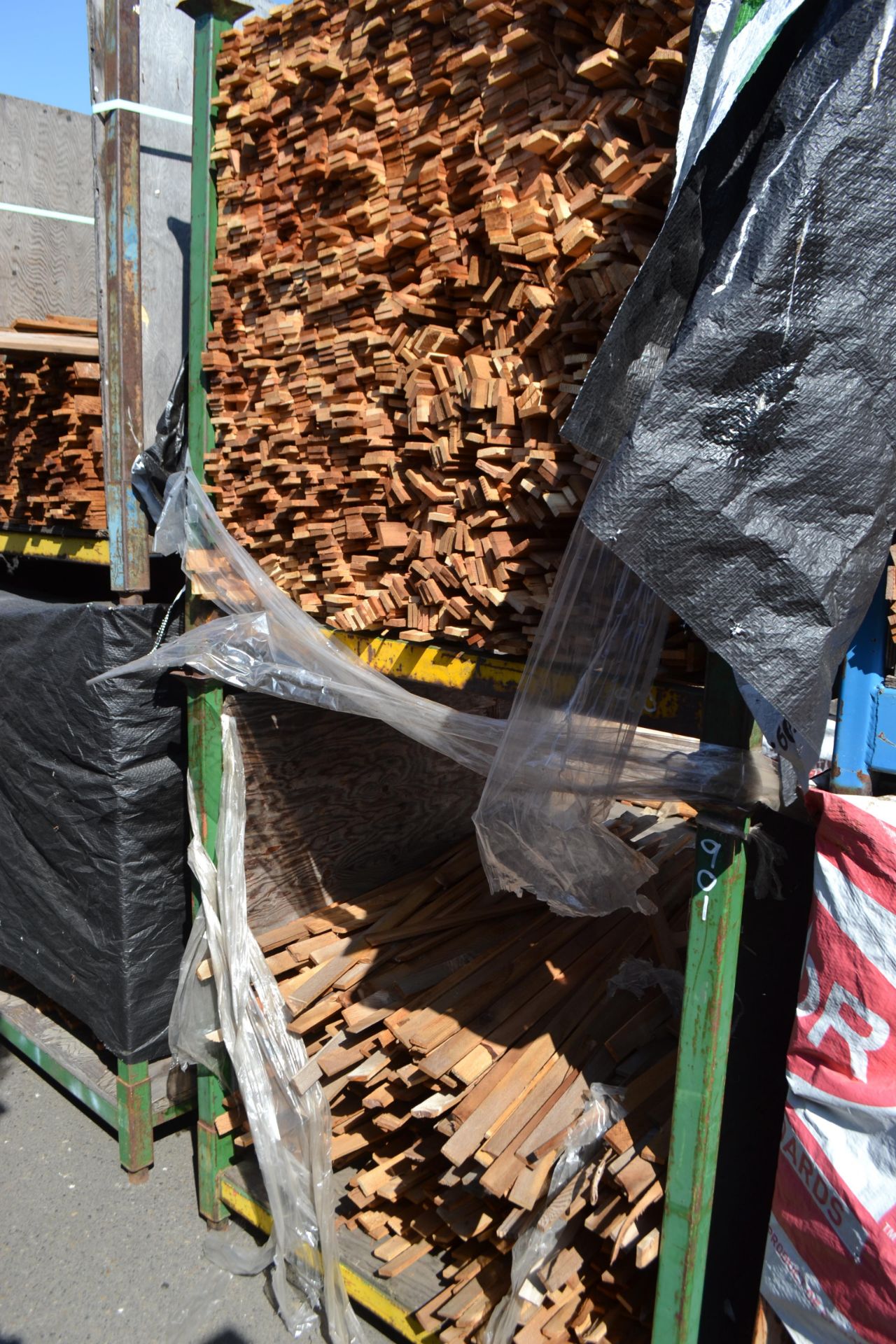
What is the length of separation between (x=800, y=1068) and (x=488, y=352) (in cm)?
217

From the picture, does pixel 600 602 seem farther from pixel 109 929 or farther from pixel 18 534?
pixel 18 534

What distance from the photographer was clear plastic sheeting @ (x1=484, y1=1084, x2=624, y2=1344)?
300 cm

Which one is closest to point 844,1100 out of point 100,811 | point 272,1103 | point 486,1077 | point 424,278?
point 486,1077

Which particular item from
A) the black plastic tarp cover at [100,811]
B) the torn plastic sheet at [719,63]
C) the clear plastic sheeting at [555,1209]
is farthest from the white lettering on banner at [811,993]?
the black plastic tarp cover at [100,811]

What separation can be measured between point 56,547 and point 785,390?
4581mm

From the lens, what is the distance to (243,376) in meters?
3.98

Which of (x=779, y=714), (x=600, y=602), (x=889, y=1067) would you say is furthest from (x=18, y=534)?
(x=889, y=1067)

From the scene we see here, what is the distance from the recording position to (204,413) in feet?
13.6

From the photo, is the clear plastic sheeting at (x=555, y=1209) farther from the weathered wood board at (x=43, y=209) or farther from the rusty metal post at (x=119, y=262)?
the weathered wood board at (x=43, y=209)

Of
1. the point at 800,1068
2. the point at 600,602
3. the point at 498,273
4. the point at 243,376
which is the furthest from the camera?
the point at 243,376

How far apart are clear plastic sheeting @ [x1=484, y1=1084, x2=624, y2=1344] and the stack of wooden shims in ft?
0.04

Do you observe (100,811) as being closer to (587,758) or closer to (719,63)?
(587,758)

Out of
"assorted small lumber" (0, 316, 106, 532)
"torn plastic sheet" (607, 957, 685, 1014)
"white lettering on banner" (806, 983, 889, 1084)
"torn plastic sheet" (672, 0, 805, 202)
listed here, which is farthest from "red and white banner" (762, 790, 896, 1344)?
"assorted small lumber" (0, 316, 106, 532)

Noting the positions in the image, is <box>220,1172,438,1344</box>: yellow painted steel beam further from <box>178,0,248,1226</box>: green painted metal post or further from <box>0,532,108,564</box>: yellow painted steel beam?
<box>0,532,108,564</box>: yellow painted steel beam
